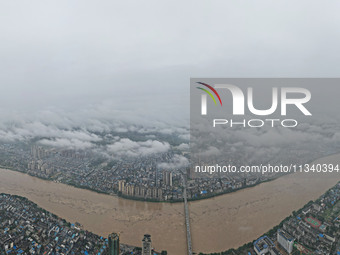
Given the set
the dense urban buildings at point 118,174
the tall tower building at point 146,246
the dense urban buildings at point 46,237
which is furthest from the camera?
the dense urban buildings at point 118,174

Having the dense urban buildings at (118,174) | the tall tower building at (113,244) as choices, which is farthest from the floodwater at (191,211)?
the tall tower building at (113,244)

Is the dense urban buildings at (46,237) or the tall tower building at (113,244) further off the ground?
the tall tower building at (113,244)

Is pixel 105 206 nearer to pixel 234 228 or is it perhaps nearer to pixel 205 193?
pixel 205 193

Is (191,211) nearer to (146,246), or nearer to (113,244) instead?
(146,246)

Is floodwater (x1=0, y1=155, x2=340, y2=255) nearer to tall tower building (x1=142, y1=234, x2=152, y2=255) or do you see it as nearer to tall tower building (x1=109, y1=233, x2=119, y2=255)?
tall tower building (x1=142, y1=234, x2=152, y2=255)

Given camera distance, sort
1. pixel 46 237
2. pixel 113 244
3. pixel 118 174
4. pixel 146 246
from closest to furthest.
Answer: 1. pixel 113 244
2. pixel 146 246
3. pixel 46 237
4. pixel 118 174

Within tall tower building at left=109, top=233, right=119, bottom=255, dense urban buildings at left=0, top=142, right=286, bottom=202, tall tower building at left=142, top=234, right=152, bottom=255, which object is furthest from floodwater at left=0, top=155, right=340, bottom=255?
tall tower building at left=109, top=233, right=119, bottom=255

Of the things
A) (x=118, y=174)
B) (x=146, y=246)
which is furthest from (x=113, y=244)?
(x=118, y=174)

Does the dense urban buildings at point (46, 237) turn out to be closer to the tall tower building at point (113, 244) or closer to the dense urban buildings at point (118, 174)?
the tall tower building at point (113, 244)
